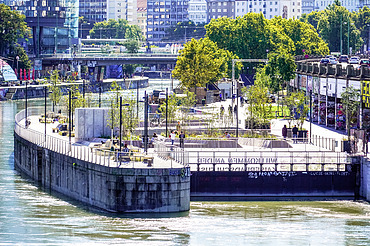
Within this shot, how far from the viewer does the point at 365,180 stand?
58375 millimetres

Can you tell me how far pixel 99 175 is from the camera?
177 ft

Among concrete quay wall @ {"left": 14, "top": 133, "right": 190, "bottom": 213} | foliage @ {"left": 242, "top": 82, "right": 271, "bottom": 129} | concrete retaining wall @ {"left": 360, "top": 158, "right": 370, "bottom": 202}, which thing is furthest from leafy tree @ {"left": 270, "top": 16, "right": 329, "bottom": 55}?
concrete quay wall @ {"left": 14, "top": 133, "right": 190, "bottom": 213}

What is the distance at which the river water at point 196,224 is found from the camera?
4841cm

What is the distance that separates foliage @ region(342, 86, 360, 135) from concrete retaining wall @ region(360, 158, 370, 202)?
12.6 metres

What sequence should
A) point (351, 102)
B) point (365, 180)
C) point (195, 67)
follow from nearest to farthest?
point (365, 180) → point (351, 102) → point (195, 67)

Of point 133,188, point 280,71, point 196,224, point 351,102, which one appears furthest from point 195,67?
point 196,224

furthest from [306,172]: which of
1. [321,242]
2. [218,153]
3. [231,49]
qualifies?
[231,49]

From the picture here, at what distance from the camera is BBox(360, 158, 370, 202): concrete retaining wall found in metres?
58.1

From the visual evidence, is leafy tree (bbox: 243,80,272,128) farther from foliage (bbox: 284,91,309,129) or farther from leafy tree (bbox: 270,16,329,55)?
leafy tree (bbox: 270,16,329,55)

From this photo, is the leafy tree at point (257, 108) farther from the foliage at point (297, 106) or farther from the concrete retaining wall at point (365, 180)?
the concrete retaining wall at point (365, 180)

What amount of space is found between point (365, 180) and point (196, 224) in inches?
489

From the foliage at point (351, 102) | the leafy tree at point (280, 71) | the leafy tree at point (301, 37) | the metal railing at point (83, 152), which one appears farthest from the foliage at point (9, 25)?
the foliage at point (351, 102)

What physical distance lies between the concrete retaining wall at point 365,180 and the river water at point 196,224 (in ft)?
3.74

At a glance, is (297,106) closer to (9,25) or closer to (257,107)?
(257,107)
